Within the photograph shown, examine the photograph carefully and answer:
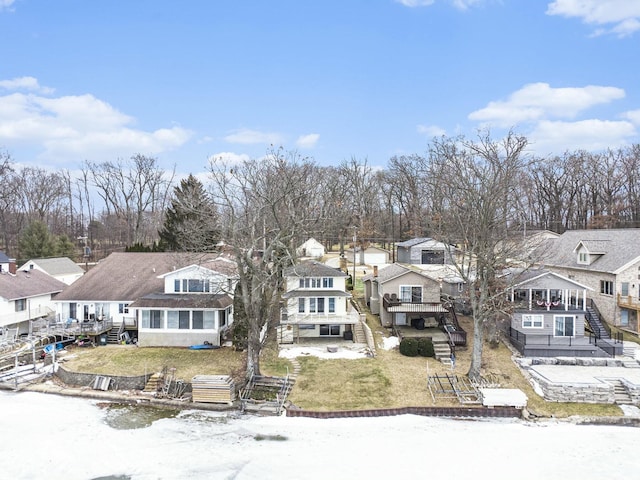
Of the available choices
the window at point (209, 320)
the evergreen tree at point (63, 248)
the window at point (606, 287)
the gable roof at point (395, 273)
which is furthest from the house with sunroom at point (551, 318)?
the evergreen tree at point (63, 248)

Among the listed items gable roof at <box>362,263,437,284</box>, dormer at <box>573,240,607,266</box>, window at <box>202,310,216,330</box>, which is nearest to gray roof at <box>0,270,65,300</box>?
window at <box>202,310,216,330</box>

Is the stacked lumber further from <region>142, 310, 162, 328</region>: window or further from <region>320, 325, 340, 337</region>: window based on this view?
<region>320, 325, 340, 337</region>: window

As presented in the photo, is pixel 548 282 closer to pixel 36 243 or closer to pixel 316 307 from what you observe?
pixel 316 307

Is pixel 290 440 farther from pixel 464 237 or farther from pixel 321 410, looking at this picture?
pixel 464 237

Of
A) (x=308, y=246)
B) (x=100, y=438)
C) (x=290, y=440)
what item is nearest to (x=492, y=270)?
(x=290, y=440)

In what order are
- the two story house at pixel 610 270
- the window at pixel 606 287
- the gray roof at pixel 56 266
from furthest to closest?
the gray roof at pixel 56 266, the window at pixel 606 287, the two story house at pixel 610 270

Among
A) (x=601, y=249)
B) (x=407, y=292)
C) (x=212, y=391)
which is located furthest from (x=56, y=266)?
(x=601, y=249)

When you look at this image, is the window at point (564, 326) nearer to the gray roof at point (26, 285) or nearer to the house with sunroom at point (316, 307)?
the house with sunroom at point (316, 307)
